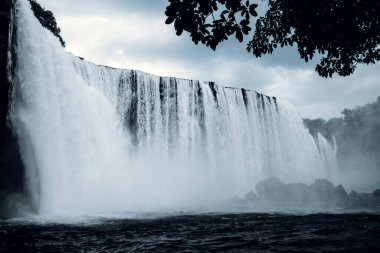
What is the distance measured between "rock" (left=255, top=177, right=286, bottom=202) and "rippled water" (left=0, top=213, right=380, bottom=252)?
1428cm

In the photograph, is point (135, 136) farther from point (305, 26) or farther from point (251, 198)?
point (305, 26)

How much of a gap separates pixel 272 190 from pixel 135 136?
35.6 ft

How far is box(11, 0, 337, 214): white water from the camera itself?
15805 mm

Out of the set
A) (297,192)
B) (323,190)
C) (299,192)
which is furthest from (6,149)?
(323,190)

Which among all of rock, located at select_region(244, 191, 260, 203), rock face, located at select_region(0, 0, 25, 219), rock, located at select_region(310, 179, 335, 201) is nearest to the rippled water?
rock face, located at select_region(0, 0, 25, 219)

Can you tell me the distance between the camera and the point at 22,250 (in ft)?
22.5

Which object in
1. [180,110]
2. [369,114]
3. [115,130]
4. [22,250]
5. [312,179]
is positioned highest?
[369,114]

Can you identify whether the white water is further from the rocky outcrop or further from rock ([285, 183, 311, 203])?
the rocky outcrop

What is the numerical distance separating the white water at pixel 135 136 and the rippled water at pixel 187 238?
5.91 metres

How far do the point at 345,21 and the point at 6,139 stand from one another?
13.0m

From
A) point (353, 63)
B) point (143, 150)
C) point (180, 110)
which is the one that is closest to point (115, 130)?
point (143, 150)

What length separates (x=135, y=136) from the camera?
82.6 ft

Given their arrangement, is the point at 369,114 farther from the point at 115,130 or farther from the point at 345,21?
the point at 345,21

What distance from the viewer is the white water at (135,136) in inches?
622
